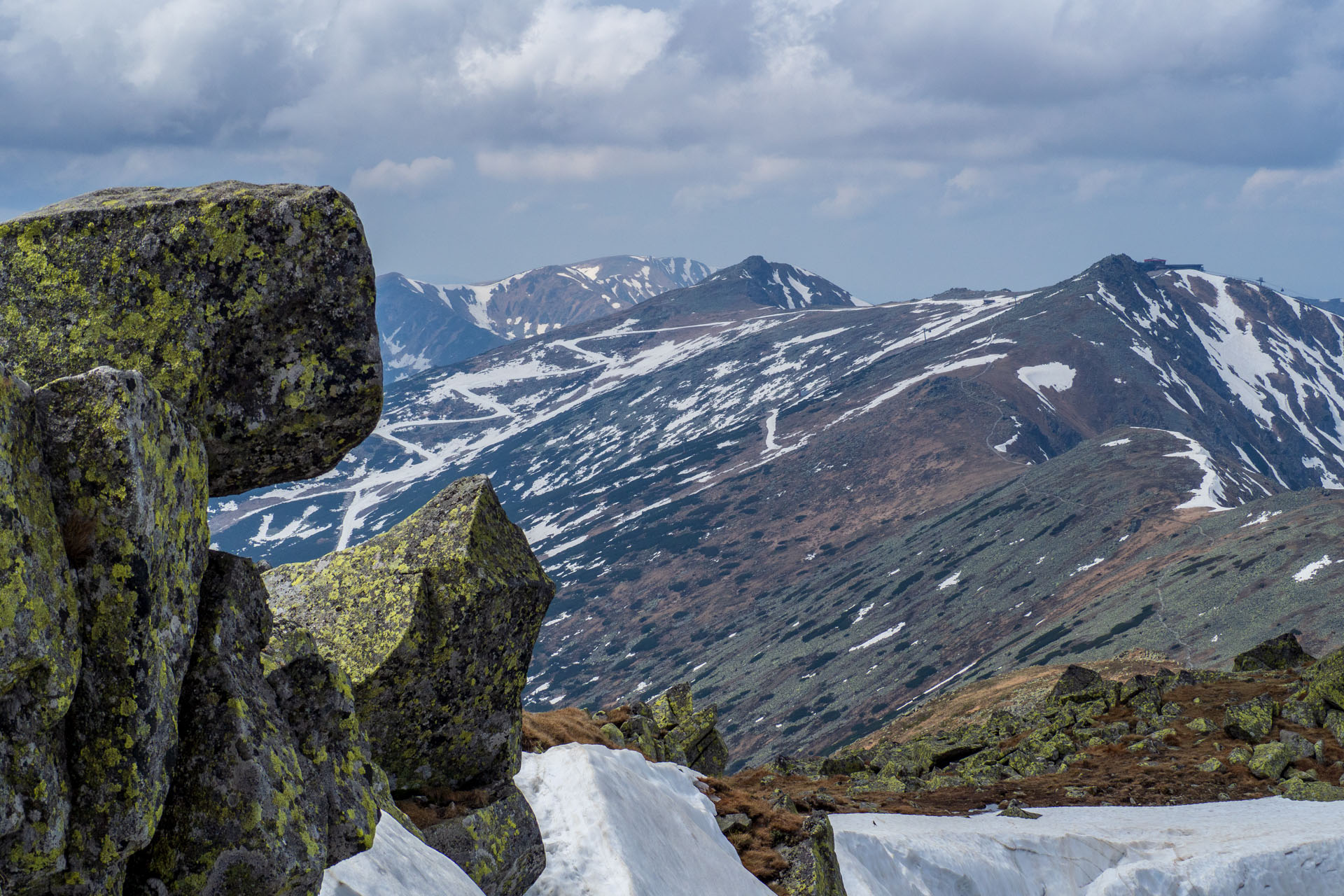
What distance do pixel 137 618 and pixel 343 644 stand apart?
832 cm

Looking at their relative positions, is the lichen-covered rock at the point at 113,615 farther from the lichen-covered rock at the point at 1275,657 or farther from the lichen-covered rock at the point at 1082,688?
the lichen-covered rock at the point at 1275,657

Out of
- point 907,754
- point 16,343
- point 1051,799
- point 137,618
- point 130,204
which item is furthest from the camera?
point 907,754

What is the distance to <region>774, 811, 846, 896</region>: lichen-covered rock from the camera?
20672 mm

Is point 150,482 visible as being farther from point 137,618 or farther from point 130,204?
point 130,204

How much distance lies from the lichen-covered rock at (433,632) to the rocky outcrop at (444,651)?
2cm

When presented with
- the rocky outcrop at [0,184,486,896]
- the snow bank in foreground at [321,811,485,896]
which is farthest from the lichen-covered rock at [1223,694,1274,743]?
the rocky outcrop at [0,184,486,896]

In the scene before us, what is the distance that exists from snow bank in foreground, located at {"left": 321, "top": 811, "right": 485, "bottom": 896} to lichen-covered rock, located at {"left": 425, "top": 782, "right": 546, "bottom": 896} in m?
0.72

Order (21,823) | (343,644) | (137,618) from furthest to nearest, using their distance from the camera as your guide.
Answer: (343,644) < (137,618) < (21,823)

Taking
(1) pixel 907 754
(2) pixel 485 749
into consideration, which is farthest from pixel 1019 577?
(2) pixel 485 749

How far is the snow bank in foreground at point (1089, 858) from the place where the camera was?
2384cm

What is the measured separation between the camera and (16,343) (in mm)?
9062

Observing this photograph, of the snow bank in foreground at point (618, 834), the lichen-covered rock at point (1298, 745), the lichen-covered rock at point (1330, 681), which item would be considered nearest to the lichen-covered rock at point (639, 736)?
the snow bank in foreground at point (618, 834)

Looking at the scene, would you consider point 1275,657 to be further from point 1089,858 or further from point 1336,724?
point 1089,858

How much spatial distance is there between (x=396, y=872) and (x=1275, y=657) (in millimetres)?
59650
